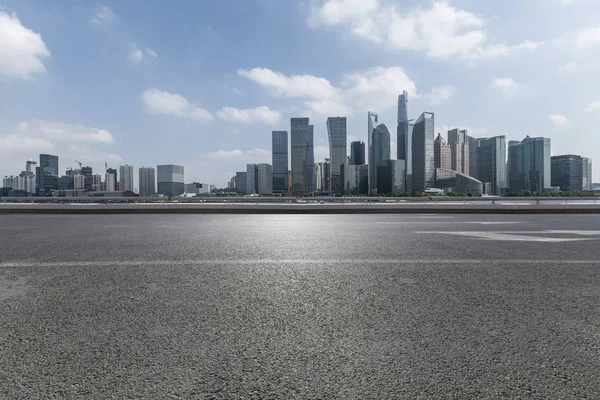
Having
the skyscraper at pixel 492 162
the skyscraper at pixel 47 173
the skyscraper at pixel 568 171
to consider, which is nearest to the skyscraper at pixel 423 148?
the skyscraper at pixel 492 162

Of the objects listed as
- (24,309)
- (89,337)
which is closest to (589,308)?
(89,337)

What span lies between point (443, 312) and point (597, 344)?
1.15m

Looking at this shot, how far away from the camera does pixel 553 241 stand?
7.78m

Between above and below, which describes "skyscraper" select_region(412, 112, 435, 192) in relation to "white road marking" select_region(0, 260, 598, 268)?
above

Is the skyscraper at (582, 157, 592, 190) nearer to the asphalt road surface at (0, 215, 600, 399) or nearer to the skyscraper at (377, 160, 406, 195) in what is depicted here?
the skyscraper at (377, 160, 406, 195)

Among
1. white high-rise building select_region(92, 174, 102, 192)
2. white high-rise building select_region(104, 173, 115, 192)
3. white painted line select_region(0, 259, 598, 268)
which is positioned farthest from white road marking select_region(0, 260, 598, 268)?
white high-rise building select_region(92, 174, 102, 192)

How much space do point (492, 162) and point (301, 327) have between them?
175676 mm

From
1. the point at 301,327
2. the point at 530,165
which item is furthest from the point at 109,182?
the point at 530,165

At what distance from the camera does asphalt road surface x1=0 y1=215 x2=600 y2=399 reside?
2.04 metres

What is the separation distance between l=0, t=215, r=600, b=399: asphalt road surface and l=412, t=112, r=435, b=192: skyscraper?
514 ft

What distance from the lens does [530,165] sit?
12769cm

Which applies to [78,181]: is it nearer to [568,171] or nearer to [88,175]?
[88,175]

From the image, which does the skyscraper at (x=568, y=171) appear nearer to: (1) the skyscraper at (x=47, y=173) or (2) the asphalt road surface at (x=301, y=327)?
(2) the asphalt road surface at (x=301, y=327)

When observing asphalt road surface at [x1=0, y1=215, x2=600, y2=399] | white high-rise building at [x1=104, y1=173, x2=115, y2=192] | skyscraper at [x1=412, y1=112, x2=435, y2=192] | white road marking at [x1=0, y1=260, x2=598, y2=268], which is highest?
skyscraper at [x1=412, y1=112, x2=435, y2=192]
